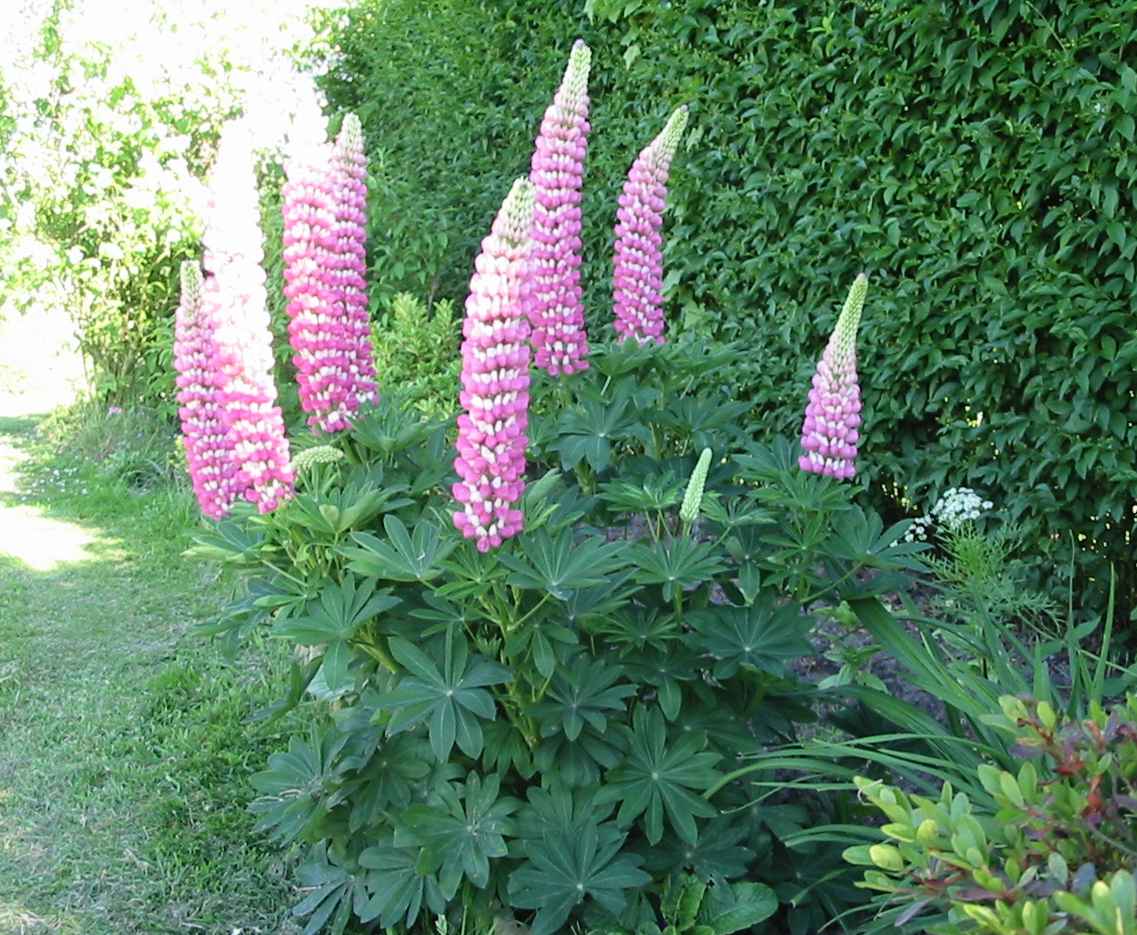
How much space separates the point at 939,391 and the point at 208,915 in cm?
306

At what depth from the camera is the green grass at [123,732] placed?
310cm

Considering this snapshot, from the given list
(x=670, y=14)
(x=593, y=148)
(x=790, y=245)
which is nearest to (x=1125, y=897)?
(x=790, y=245)

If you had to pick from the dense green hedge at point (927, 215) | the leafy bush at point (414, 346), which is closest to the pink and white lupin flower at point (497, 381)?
the dense green hedge at point (927, 215)

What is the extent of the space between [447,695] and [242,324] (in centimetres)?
91

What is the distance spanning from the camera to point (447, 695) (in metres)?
2.37

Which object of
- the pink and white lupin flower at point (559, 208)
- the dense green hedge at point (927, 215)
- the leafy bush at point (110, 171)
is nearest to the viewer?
the pink and white lupin flower at point (559, 208)

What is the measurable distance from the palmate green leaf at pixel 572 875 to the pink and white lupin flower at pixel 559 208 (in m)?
1.26

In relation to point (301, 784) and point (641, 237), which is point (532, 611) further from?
point (641, 237)

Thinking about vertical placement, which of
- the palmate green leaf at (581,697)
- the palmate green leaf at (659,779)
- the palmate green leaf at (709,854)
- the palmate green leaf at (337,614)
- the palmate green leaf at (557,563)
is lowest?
the palmate green leaf at (709,854)

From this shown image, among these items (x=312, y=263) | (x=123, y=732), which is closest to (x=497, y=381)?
(x=312, y=263)

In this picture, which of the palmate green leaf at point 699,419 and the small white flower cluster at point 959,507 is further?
the small white flower cluster at point 959,507

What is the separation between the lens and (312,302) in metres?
2.68

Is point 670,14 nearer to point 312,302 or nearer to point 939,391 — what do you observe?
point 939,391

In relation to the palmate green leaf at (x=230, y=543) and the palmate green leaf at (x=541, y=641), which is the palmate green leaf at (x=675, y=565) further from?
the palmate green leaf at (x=230, y=543)
